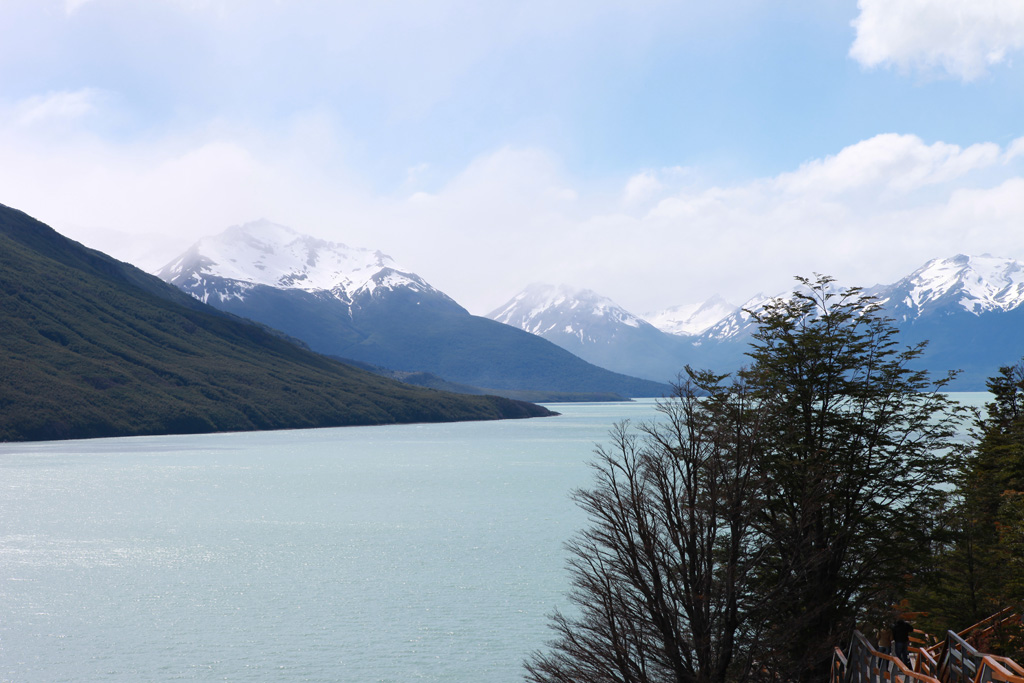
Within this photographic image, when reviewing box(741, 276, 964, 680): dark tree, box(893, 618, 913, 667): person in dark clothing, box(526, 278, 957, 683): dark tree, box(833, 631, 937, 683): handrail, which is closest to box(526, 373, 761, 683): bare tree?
box(526, 278, 957, 683): dark tree

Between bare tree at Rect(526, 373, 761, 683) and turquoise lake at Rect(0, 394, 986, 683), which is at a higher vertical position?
bare tree at Rect(526, 373, 761, 683)

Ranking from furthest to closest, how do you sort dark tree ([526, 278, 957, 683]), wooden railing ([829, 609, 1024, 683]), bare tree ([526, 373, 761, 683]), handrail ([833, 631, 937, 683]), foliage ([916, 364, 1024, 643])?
foliage ([916, 364, 1024, 643]) → dark tree ([526, 278, 957, 683]) → bare tree ([526, 373, 761, 683]) → handrail ([833, 631, 937, 683]) → wooden railing ([829, 609, 1024, 683])

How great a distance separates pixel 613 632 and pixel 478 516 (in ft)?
165

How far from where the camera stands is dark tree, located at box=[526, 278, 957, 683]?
2369 centimetres

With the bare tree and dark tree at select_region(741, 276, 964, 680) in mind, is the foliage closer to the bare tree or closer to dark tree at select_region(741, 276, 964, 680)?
dark tree at select_region(741, 276, 964, 680)

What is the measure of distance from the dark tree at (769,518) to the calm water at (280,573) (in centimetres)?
1022

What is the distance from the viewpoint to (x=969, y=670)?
1505 cm

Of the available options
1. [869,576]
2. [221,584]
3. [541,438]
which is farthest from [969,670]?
[541,438]

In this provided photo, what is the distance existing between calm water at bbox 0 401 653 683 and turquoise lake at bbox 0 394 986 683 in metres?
0.14

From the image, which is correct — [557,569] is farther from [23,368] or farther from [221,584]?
[23,368]

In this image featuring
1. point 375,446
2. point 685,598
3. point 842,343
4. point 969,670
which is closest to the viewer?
point 969,670

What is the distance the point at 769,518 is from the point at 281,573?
34.3 metres

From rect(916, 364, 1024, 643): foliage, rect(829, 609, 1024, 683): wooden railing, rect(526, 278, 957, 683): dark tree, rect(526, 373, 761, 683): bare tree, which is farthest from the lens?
rect(916, 364, 1024, 643): foliage

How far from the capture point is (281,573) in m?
50.6
